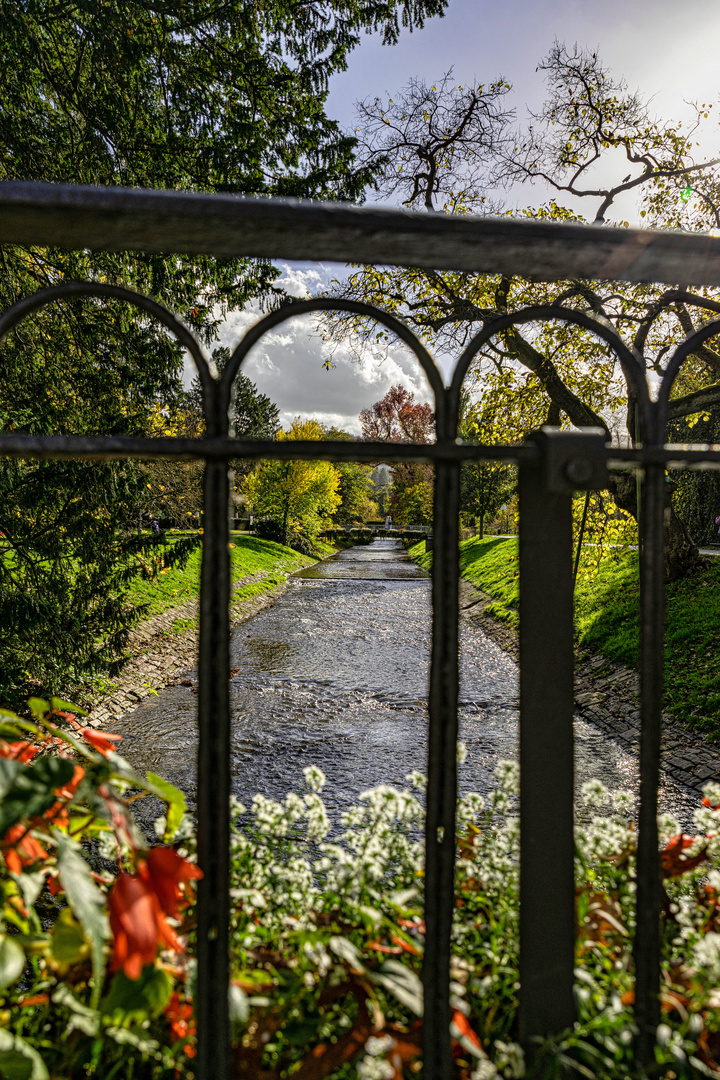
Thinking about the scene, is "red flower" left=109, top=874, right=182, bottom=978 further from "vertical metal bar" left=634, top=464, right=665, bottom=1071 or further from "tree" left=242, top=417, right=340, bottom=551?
"tree" left=242, top=417, right=340, bottom=551

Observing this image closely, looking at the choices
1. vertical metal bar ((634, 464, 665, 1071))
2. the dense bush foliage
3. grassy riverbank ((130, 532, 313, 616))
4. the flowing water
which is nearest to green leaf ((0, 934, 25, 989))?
the dense bush foliage

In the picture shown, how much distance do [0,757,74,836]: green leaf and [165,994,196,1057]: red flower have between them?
1.43 feet

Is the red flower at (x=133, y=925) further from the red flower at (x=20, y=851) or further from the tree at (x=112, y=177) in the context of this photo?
the tree at (x=112, y=177)

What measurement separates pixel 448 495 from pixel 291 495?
98.1 feet

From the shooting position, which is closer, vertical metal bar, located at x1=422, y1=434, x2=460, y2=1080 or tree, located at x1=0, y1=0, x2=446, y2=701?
vertical metal bar, located at x1=422, y1=434, x2=460, y2=1080

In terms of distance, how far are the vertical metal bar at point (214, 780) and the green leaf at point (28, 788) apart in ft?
0.62

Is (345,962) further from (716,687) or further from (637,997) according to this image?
(716,687)

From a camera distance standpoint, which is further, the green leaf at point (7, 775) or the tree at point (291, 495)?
the tree at point (291, 495)

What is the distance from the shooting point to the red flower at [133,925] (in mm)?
675

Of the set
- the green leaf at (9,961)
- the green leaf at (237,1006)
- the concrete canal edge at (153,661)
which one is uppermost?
the green leaf at (9,961)

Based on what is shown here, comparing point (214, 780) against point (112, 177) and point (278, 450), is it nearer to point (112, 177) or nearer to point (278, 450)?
point (278, 450)

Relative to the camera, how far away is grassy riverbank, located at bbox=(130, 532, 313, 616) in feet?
38.0

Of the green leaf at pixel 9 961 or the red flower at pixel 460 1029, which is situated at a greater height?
the green leaf at pixel 9 961

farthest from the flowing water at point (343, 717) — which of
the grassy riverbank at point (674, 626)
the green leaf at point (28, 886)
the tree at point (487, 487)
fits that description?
the tree at point (487, 487)
